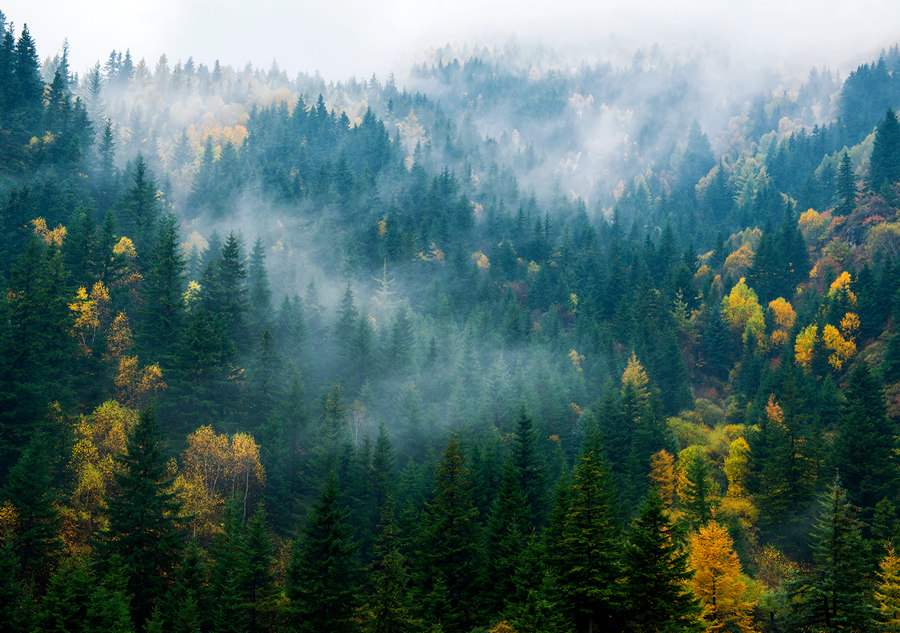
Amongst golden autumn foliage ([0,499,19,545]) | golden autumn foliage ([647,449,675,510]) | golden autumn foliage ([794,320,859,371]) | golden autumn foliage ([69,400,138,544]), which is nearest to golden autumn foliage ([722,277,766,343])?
golden autumn foliage ([794,320,859,371])

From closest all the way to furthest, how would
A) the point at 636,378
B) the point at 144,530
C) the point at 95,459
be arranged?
the point at 144,530 < the point at 95,459 < the point at 636,378

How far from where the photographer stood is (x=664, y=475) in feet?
238

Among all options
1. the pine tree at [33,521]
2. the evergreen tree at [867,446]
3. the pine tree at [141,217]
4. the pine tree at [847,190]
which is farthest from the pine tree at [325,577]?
the pine tree at [847,190]

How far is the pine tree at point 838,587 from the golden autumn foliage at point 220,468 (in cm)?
4919

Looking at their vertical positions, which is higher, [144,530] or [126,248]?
[126,248]

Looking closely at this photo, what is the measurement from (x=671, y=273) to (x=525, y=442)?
82.1 meters

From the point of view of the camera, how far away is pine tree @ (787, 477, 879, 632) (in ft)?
119

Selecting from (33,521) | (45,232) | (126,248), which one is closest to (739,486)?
(33,521)

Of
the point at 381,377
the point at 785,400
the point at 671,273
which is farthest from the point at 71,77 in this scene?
the point at 785,400

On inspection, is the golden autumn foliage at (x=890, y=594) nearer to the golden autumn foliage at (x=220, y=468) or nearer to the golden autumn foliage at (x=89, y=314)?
the golden autumn foliage at (x=220, y=468)

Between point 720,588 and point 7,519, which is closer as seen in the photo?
point 720,588

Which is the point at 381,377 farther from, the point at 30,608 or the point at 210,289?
the point at 30,608

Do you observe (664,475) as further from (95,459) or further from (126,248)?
(126,248)

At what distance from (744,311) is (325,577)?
98.1m
